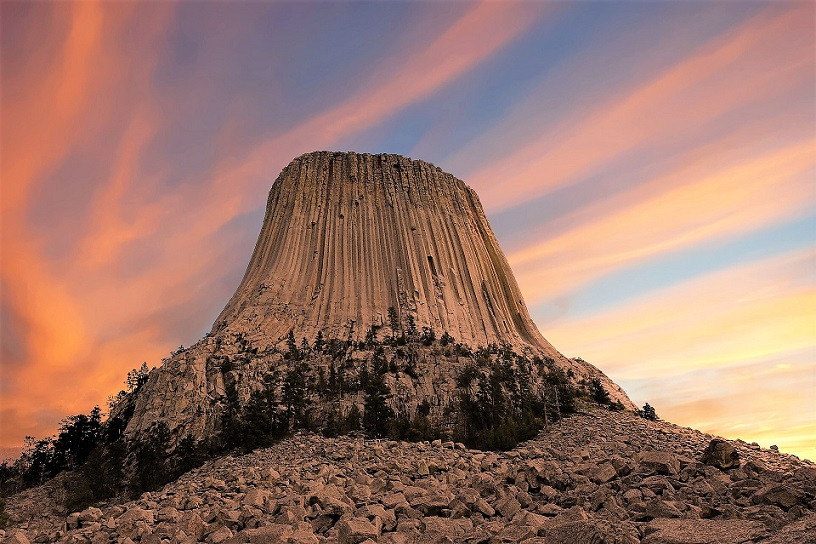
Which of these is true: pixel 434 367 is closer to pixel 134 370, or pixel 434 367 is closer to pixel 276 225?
pixel 276 225

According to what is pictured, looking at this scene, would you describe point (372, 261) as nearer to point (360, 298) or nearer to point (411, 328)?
point (360, 298)

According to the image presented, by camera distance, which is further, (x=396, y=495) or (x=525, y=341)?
(x=525, y=341)

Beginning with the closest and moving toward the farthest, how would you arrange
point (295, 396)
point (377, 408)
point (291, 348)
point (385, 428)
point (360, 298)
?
point (385, 428) → point (377, 408) → point (295, 396) → point (291, 348) → point (360, 298)

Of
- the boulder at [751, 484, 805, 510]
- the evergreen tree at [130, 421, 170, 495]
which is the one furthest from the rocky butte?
the evergreen tree at [130, 421, 170, 495]

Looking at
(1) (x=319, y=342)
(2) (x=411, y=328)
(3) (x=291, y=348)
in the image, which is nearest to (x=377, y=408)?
(1) (x=319, y=342)

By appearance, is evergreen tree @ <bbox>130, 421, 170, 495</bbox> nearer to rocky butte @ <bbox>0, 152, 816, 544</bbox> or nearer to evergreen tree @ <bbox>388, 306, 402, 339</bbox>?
rocky butte @ <bbox>0, 152, 816, 544</bbox>

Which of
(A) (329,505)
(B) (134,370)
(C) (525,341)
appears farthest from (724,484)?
(B) (134,370)
